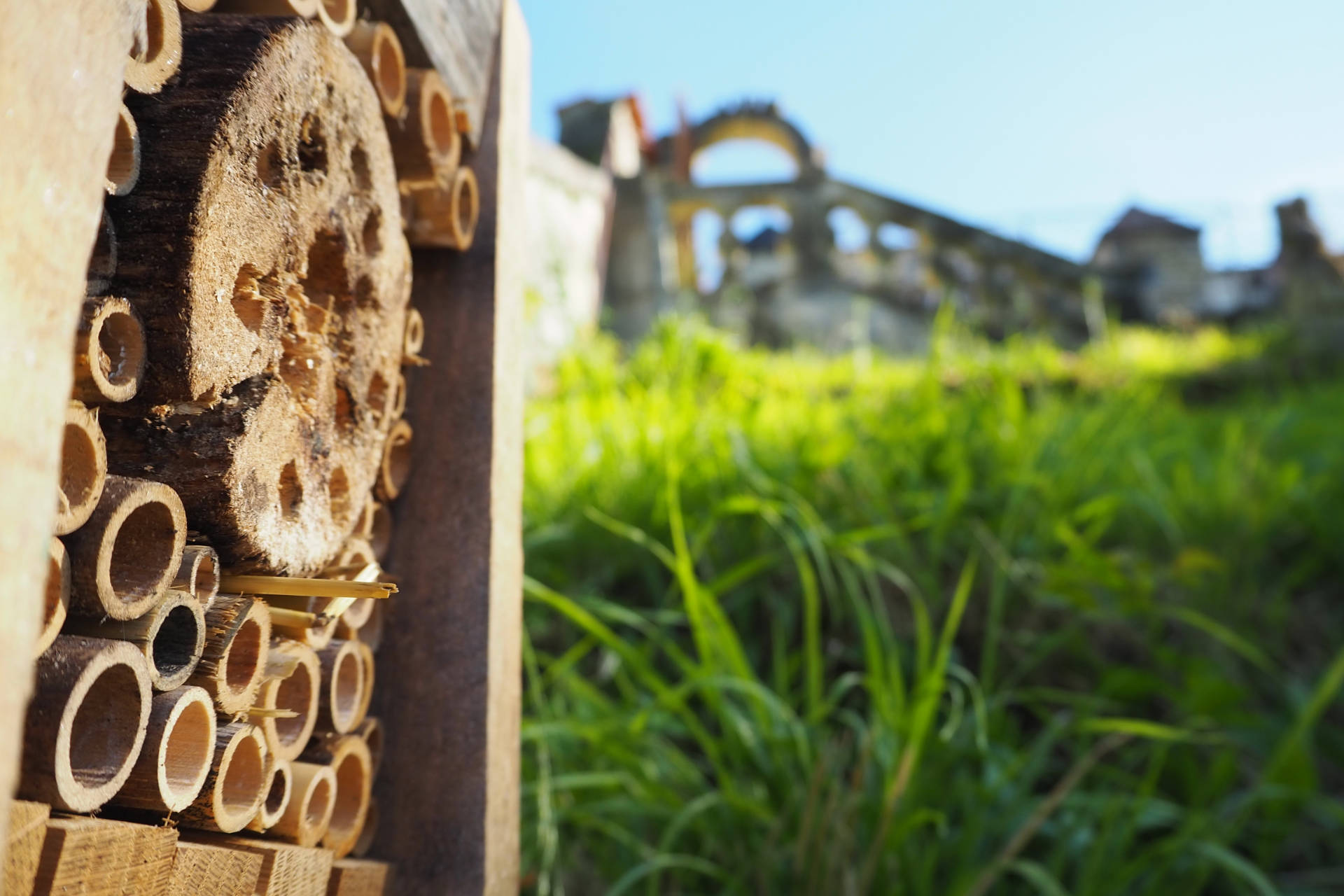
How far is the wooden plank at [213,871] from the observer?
595 mm

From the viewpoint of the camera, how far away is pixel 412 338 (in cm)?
93

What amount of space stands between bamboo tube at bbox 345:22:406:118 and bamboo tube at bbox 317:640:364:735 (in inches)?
18.5

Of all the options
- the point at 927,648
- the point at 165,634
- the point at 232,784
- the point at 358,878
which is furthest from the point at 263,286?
the point at 927,648

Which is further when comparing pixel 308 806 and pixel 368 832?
pixel 368 832

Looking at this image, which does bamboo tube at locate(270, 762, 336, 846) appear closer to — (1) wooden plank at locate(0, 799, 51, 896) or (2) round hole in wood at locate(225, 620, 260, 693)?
(2) round hole in wood at locate(225, 620, 260, 693)

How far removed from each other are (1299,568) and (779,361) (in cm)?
326

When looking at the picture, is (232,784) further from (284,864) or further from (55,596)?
(55,596)

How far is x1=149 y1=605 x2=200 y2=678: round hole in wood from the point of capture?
1.99ft

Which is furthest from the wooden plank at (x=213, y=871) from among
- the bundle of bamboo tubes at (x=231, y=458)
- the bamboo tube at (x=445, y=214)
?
the bamboo tube at (x=445, y=214)

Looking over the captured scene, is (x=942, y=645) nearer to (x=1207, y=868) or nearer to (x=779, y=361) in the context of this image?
(x=1207, y=868)

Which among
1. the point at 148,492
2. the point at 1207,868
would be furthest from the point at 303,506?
the point at 1207,868

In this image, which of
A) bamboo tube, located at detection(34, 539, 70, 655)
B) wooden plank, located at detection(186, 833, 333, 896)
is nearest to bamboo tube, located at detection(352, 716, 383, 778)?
wooden plank, located at detection(186, 833, 333, 896)

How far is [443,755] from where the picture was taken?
866 millimetres

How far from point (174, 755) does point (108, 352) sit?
0.83 feet
